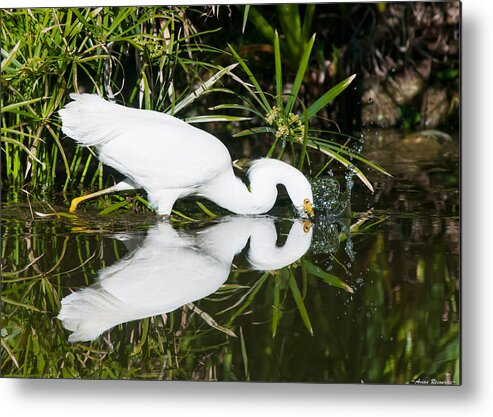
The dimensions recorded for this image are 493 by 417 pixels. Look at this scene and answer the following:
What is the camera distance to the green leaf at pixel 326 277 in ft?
8.08

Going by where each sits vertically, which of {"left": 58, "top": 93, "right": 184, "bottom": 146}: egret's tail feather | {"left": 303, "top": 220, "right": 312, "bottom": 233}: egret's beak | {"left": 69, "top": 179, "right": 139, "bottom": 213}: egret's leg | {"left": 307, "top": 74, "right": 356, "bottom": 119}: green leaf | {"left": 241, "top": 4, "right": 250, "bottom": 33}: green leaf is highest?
{"left": 241, "top": 4, "right": 250, "bottom": 33}: green leaf

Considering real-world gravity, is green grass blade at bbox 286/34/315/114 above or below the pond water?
above

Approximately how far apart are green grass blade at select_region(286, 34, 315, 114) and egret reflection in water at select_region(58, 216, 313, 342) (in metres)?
0.31

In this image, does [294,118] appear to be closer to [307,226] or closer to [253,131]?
[253,131]

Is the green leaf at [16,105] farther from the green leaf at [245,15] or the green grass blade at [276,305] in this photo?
the green grass blade at [276,305]

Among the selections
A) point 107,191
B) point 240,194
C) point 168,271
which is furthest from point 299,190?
point 107,191

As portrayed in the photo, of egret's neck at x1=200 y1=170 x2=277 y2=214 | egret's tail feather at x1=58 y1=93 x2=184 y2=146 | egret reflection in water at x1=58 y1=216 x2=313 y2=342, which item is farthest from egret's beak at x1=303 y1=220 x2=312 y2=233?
egret's tail feather at x1=58 y1=93 x2=184 y2=146

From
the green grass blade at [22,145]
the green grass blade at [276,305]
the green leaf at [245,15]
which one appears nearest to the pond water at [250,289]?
the green grass blade at [276,305]

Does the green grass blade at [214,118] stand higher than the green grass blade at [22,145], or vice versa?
the green grass blade at [214,118]

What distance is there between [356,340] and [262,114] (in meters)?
0.66

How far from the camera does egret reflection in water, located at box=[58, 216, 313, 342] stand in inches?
96.8

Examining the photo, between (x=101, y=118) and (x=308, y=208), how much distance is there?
1.95 ft

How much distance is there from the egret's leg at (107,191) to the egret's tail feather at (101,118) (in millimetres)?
123

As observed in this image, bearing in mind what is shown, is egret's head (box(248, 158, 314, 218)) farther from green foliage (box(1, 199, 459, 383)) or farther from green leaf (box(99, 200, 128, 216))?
green leaf (box(99, 200, 128, 216))
